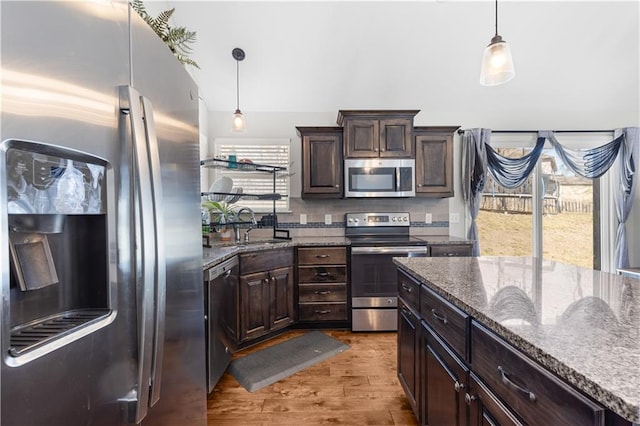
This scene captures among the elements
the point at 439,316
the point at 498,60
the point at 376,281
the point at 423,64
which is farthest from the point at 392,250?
the point at 423,64

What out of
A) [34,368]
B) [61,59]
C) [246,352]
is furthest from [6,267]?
[246,352]

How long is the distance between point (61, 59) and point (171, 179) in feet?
1.59

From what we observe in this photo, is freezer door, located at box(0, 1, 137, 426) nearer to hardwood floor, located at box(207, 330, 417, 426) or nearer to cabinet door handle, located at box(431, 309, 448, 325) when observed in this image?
cabinet door handle, located at box(431, 309, 448, 325)

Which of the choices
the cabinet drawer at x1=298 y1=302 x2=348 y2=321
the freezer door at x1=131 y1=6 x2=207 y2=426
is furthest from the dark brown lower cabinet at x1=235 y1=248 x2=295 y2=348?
the freezer door at x1=131 y1=6 x2=207 y2=426

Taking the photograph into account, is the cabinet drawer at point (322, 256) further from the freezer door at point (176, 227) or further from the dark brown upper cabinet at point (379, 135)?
the freezer door at point (176, 227)

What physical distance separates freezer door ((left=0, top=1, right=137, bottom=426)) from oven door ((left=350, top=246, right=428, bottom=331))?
2475mm

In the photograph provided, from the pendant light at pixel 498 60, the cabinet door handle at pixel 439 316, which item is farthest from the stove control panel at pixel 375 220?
the cabinet door handle at pixel 439 316

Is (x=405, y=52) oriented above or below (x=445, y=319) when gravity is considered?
above

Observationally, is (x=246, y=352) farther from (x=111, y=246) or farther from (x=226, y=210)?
(x=111, y=246)

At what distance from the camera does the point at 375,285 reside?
306 centimetres

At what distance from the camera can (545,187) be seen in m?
3.87

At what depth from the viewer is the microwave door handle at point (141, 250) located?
2.41 ft

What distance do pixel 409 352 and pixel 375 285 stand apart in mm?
1307

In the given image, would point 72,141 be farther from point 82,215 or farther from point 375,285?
point 375,285
